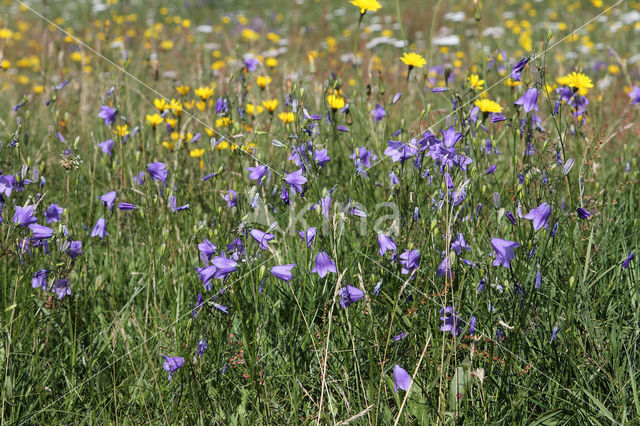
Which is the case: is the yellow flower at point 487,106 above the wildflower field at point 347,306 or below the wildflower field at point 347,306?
above

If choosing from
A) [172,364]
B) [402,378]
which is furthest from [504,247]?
[172,364]

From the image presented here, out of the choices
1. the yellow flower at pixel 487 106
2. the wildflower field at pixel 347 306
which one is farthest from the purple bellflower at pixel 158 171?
the yellow flower at pixel 487 106

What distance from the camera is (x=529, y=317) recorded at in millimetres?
1795

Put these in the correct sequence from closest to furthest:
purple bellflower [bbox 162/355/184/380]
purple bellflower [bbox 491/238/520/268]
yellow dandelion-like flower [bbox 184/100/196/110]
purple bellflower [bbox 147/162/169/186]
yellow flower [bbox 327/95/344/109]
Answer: purple bellflower [bbox 491/238/520/268] < purple bellflower [bbox 162/355/184/380] < purple bellflower [bbox 147/162/169/186] < yellow flower [bbox 327/95/344/109] < yellow dandelion-like flower [bbox 184/100/196/110]

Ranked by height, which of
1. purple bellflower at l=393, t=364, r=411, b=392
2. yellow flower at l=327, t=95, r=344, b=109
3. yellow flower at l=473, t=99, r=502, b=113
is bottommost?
purple bellflower at l=393, t=364, r=411, b=392

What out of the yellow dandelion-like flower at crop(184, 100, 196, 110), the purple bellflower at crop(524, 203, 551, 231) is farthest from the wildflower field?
the yellow dandelion-like flower at crop(184, 100, 196, 110)

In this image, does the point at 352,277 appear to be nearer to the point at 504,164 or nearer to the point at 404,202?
the point at 404,202

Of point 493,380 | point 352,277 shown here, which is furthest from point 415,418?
point 352,277

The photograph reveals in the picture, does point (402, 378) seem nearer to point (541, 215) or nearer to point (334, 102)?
point (541, 215)

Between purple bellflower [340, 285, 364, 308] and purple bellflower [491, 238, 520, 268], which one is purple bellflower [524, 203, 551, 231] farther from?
purple bellflower [340, 285, 364, 308]

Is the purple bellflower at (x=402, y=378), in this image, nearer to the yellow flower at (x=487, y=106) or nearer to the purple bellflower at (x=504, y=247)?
the purple bellflower at (x=504, y=247)

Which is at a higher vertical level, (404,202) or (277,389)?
(404,202)

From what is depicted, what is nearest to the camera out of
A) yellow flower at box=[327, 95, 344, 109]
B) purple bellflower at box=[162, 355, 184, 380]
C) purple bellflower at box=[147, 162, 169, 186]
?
purple bellflower at box=[162, 355, 184, 380]

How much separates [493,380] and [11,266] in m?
1.97
